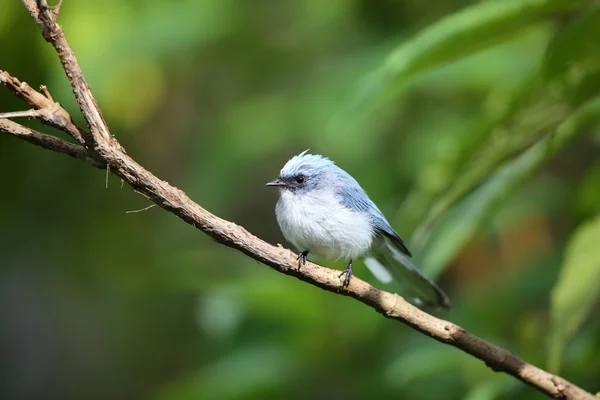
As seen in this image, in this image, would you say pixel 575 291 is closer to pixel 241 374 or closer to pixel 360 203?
pixel 360 203

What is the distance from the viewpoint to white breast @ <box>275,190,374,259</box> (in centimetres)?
244

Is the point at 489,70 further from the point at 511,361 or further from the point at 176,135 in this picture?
the point at 176,135

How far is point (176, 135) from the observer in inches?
200

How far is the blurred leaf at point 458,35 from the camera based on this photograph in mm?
1739

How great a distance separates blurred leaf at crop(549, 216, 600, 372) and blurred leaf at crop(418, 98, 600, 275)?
21 cm

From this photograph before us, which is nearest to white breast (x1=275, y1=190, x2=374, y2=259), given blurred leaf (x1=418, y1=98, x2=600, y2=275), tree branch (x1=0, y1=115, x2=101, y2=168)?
blurred leaf (x1=418, y1=98, x2=600, y2=275)

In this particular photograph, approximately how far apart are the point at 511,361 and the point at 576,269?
0.28 meters

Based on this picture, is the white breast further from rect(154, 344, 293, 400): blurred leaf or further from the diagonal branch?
the diagonal branch

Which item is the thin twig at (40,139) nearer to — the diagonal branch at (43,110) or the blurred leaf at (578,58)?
the diagonal branch at (43,110)

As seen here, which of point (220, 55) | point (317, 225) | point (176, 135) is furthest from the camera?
point (176, 135)

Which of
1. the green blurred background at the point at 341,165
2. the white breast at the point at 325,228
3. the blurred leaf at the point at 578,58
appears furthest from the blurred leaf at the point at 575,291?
the white breast at the point at 325,228

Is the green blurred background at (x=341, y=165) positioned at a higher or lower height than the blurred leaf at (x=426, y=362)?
higher

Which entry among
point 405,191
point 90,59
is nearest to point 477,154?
point 405,191

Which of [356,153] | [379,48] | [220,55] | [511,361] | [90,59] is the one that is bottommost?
[511,361]
